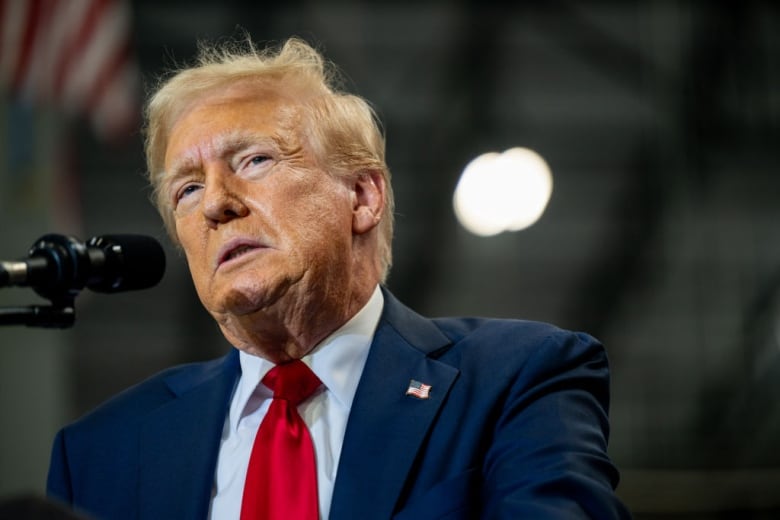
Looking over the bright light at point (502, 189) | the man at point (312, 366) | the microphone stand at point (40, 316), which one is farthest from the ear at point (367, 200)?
the bright light at point (502, 189)

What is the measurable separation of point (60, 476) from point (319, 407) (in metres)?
0.56

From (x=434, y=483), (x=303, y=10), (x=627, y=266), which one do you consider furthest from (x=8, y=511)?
(x=627, y=266)

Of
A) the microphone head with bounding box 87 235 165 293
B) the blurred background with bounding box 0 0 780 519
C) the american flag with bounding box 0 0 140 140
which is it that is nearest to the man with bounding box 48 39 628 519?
the microphone head with bounding box 87 235 165 293

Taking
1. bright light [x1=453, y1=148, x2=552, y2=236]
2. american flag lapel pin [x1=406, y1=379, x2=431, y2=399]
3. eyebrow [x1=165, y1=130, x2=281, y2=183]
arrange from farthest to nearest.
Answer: bright light [x1=453, y1=148, x2=552, y2=236], eyebrow [x1=165, y1=130, x2=281, y2=183], american flag lapel pin [x1=406, y1=379, x2=431, y2=399]

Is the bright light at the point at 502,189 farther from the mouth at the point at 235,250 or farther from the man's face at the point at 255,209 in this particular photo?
the mouth at the point at 235,250

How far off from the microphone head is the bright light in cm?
577

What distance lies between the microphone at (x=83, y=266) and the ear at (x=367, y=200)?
0.56 m

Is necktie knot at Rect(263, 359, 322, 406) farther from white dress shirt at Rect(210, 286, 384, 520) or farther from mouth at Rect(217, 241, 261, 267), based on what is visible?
mouth at Rect(217, 241, 261, 267)

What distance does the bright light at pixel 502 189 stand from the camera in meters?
7.52

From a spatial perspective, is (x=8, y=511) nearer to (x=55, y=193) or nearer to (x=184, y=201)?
(x=184, y=201)

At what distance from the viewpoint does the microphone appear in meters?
1.62

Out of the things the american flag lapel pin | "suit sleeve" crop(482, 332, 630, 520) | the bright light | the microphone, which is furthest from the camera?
the bright light

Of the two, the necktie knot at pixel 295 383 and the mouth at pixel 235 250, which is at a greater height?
the mouth at pixel 235 250

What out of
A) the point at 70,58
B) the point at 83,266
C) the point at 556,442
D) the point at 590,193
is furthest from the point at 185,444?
the point at 590,193
